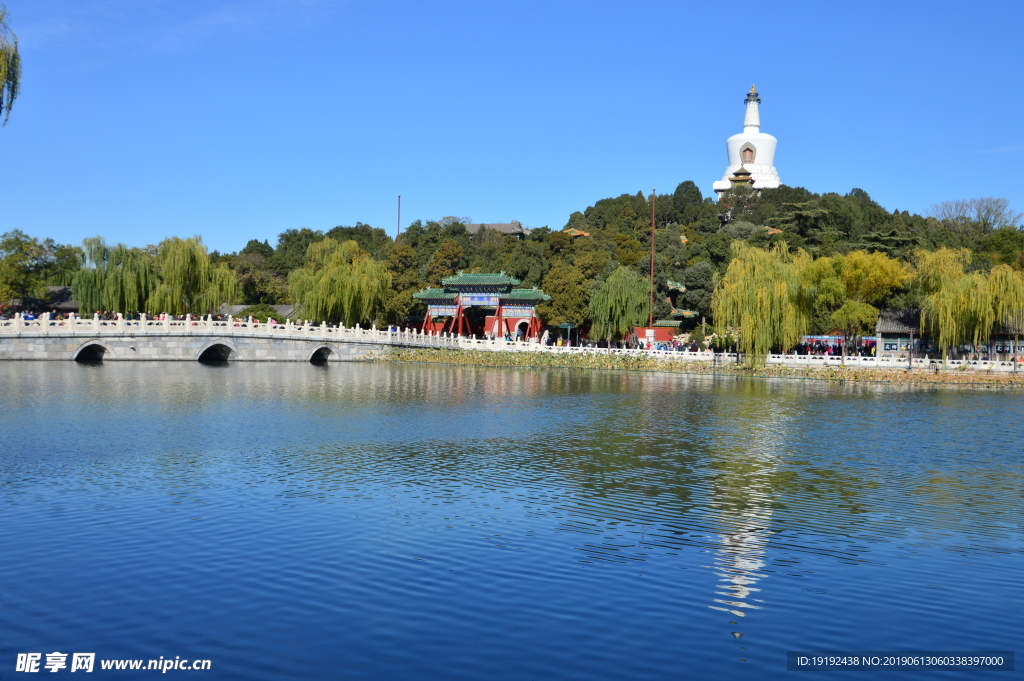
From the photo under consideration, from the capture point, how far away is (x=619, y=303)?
48.5 metres

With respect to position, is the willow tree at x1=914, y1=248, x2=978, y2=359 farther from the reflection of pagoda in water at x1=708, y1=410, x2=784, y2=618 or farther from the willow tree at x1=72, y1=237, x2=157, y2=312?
the willow tree at x1=72, y1=237, x2=157, y2=312

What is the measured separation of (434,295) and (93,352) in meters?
19.0

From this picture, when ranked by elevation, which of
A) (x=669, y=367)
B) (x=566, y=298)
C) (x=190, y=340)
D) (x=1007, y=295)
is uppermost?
(x=566, y=298)

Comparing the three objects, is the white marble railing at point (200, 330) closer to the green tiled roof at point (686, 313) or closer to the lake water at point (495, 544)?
the green tiled roof at point (686, 313)

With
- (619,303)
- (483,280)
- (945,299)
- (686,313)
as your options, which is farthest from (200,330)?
(945,299)

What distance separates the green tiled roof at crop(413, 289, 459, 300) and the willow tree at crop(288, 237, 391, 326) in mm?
1986

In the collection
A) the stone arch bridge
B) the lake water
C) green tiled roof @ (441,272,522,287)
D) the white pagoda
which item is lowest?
the lake water

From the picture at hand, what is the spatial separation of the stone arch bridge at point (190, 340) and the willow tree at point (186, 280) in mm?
2406

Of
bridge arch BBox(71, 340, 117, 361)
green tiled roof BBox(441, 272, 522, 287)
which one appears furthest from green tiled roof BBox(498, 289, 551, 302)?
bridge arch BBox(71, 340, 117, 361)

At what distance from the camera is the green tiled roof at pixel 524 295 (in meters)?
52.2

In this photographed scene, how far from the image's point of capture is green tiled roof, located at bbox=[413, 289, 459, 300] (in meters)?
54.3

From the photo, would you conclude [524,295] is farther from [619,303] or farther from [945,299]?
[945,299]

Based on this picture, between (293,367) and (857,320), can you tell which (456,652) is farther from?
(857,320)

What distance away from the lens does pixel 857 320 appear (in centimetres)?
4253
